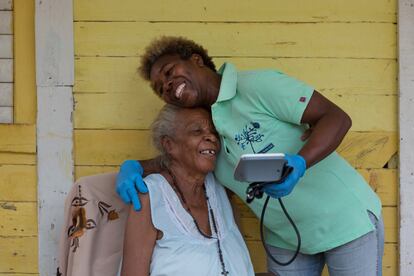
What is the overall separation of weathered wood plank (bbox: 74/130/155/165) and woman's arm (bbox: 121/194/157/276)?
19.8 inches

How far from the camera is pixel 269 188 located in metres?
1.54

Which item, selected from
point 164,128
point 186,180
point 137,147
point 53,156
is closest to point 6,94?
point 53,156

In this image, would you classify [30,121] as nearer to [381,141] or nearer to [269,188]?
[269,188]

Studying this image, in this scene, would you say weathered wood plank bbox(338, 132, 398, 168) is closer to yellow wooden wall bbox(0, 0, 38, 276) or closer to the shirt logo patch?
the shirt logo patch

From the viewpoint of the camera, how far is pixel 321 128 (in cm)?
163

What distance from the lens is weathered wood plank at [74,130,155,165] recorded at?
229 cm

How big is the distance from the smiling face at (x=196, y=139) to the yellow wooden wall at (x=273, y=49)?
1.32ft

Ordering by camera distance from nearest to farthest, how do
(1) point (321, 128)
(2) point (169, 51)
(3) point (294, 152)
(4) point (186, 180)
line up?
(1) point (321, 128), (3) point (294, 152), (2) point (169, 51), (4) point (186, 180)

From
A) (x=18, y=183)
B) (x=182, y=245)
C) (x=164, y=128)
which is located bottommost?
(x=182, y=245)

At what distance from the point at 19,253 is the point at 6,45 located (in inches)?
→ 31.6

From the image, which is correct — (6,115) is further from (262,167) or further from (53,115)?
(262,167)

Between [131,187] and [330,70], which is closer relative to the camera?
[131,187]

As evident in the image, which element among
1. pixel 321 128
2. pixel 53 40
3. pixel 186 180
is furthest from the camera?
pixel 53 40

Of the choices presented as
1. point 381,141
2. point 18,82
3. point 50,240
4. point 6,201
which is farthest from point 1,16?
point 381,141
